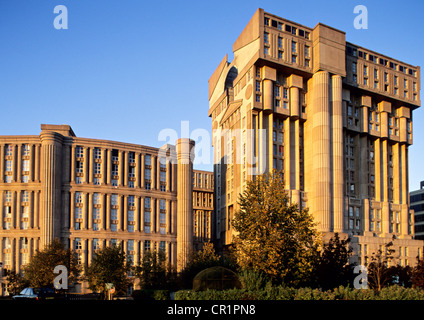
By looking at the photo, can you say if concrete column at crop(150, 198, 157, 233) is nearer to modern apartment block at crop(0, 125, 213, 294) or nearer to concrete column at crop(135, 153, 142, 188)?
modern apartment block at crop(0, 125, 213, 294)

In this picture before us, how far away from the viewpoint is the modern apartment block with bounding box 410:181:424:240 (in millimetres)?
133125

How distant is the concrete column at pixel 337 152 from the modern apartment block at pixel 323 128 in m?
0.19

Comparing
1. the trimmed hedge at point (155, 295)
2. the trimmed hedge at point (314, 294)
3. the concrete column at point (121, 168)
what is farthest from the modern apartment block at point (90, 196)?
the trimmed hedge at point (314, 294)

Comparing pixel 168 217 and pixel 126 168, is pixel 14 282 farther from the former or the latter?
pixel 168 217

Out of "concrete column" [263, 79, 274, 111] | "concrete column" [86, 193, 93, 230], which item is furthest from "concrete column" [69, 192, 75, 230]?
"concrete column" [263, 79, 274, 111]

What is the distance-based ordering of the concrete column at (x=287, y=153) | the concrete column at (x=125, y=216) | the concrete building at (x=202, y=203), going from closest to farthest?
the concrete column at (x=125, y=216), the concrete column at (x=287, y=153), the concrete building at (x=202, y=203)

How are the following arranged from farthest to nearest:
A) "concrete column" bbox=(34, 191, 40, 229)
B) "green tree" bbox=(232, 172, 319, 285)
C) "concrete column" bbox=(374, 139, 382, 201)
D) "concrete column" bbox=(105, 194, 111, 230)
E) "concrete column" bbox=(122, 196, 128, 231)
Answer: "concrete column" bbox=(374, 139, 382, 201) → "concrete column" bbox=(122, 196, 128, 231) → "concrete column" bbox=(105, 194, 111, 230) → "concrete column" bbox=(34, 191, 40, 229) → "green tree" bbox=(232, 172, 319, 285)

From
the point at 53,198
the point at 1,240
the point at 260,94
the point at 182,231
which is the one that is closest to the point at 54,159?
the point at 53,198

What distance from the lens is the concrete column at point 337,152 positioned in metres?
89.0

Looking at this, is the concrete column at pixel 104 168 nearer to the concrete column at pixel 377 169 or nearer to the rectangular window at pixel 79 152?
the rectangular window at pixel 79 152

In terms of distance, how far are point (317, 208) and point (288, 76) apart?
89.7ft

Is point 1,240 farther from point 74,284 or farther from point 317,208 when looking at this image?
point 317,208

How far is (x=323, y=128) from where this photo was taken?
90.5 meters

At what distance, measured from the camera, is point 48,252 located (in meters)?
65.5
